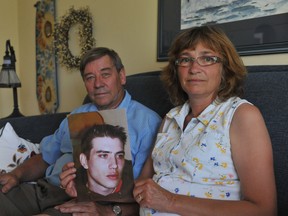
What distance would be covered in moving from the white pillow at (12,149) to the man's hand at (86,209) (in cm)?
54

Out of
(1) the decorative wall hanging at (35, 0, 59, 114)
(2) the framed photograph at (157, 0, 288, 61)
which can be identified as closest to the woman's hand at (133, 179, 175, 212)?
(2) the framed photograph at (157, 0, 288, 61)

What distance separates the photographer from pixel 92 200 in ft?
2.98

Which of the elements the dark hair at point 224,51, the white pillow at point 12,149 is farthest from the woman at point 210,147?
the white pillow at point 12,149

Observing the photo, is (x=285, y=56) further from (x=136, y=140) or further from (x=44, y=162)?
(x=44, y=162)

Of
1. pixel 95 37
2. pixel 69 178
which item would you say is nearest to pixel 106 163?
pixel 69 178

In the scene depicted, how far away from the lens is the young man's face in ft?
2.83

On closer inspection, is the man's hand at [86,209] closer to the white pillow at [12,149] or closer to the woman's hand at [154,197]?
the woman's hand at [154,197]

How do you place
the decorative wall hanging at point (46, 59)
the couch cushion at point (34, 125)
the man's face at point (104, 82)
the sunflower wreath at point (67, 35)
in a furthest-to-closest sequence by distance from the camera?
the decorative wall hanging at point (46, 59) < the sunflower wreath at point (67, 35) < the couch cushion at point (34, 125) < the man's face at point (104, 82)

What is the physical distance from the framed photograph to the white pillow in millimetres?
897

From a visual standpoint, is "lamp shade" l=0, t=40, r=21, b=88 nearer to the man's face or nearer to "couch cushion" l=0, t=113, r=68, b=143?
"couch cushion" l=0, t=113, r=68, b=143

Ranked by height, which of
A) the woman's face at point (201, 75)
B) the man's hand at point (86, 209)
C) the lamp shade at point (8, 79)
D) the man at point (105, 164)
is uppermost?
the woman's face at point (201, 75)

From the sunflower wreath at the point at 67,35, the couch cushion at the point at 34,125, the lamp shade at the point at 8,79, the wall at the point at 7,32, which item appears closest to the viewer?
the couch cushion at the point at 34,125

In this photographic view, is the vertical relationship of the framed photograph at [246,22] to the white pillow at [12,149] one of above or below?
above

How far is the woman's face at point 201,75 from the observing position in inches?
36.0
